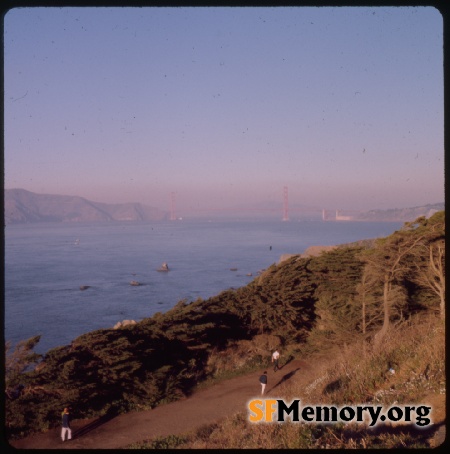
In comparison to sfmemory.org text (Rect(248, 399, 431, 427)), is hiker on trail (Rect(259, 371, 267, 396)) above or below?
below

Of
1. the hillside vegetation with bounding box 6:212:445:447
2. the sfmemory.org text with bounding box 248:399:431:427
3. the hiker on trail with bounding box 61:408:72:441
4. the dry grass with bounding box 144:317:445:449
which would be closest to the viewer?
the dry grass with bounding box 144:317:445:449

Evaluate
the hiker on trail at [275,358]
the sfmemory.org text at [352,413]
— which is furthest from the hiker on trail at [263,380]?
the sfmemory.org text at [352,413]

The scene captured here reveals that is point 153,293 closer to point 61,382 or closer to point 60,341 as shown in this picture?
point 60,341

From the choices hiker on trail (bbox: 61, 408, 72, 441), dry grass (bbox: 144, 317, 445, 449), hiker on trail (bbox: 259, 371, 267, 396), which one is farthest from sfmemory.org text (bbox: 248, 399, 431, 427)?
hiker on trail (bbox: 61, 408, 72, 441)

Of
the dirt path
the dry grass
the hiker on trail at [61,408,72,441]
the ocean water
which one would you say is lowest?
the ocean water

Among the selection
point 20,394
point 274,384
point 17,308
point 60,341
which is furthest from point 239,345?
point 17,308

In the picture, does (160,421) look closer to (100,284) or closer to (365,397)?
(365,397)

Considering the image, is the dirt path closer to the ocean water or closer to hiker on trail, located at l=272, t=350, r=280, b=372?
hiker on trail, located at l=272, t=350, r=280, b=372
